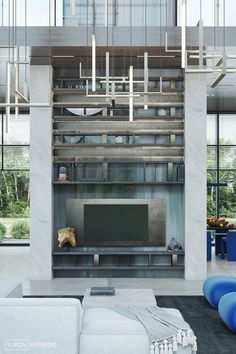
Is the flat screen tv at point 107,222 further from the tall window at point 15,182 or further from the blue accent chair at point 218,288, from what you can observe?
the tall window at point 15,182

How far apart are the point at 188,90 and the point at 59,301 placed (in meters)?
5.59

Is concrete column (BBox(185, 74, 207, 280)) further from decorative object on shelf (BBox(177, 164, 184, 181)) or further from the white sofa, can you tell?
the white sofa

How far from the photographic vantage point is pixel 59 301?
13.7 ft

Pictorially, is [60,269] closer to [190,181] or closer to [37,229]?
[37,229]

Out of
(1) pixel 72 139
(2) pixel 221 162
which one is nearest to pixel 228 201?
(2) pixel 221 162

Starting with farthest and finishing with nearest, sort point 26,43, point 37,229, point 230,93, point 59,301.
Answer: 1. point 230,93
2. point 37,229
3. point 26,43
4. point 59,301

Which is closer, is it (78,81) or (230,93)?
(78,81)

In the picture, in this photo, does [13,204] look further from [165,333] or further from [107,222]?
[165,333]

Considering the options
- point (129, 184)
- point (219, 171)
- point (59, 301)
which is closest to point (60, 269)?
point (129, 184)

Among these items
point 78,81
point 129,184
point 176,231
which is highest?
point 78,81

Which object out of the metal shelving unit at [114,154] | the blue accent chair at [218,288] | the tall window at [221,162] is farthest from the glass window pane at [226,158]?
the blue accent chair at [218,288]

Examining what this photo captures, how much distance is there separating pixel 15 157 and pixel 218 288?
9.80 meters

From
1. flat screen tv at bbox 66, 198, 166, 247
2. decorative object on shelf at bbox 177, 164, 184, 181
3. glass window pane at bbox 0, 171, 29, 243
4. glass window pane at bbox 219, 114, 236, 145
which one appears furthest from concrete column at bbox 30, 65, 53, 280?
glass window pane at bbox 219, 114, 236, 145

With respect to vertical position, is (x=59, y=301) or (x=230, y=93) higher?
(x=230, y=93)
